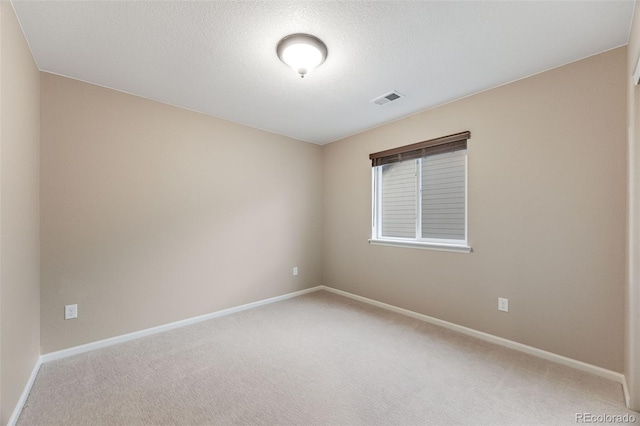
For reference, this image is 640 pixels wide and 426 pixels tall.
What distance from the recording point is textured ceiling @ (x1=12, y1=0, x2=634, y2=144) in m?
1.67

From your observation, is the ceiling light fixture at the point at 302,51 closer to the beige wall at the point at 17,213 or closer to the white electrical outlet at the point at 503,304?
the beige wall at the point at 17,213

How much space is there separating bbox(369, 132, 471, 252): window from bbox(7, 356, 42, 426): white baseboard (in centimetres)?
343

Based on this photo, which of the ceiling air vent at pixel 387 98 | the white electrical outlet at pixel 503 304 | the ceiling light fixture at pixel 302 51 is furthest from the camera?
the ceiling air vent at pixel 387 98

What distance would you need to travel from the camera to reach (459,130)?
9.52 feet

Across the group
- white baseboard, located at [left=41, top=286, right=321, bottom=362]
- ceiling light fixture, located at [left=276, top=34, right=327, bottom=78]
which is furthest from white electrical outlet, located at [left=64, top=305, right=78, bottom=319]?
ceiling light fixture, located at [left=276, top=34, right=327, bottom=78]

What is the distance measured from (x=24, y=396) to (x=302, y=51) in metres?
2.99

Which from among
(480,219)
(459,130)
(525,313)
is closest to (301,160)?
(459,130)

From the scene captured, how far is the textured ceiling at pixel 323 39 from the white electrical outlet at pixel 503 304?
2.04 meters

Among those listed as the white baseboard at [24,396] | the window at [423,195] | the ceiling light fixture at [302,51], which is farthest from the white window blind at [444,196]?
the white baseboard at [24,396]

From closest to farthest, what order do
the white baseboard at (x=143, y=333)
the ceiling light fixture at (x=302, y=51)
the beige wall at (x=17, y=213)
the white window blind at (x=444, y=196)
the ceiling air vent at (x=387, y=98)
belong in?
the beige wall at (x=17, y=213), the ceiling light fixture at (x=302, y=51), the white baseboard at (x=143, y=333), the ceiling air vent at (x=387, y=98), the white window blind at (x=444, y=196)

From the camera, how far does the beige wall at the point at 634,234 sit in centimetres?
165

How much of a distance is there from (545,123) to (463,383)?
7.31 ft

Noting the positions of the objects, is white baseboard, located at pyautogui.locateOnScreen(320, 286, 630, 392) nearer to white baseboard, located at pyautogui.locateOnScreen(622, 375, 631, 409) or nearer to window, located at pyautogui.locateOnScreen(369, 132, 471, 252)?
white baseboard, located at pyautogui.locateOnScreen(622, 375, 631, 409)

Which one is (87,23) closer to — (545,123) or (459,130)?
(459,130)
